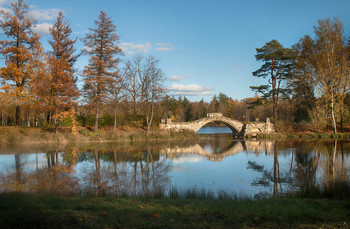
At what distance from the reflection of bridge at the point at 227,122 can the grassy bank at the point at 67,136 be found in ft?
9.56

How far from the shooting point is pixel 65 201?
6277 millimetres

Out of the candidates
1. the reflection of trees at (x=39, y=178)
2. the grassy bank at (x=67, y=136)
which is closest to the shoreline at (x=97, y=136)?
the grassy bank at (x=67, y=136)

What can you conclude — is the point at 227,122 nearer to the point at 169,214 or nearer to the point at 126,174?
the point at 126,174

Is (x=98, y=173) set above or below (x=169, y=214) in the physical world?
below

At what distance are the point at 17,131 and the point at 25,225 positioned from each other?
22729 millimetres

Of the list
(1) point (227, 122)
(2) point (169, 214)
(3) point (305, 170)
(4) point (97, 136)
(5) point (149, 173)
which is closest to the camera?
(2) point (169, 214)

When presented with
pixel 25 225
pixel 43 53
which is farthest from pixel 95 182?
pixel 43 53

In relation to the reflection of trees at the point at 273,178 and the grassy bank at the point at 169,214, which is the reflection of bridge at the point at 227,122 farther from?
the grassy bank at the point at 169,214

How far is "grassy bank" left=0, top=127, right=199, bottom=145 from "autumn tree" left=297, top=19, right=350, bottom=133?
17.2 m

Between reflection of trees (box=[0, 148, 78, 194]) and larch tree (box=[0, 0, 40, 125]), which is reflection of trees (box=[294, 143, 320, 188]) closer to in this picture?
reflection of trees (box=[0, 148, 78, 194])

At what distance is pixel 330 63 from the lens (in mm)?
29812

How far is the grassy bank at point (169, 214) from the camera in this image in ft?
15.5

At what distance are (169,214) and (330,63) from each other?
3076cm

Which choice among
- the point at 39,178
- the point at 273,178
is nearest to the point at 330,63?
the point at 273,178
